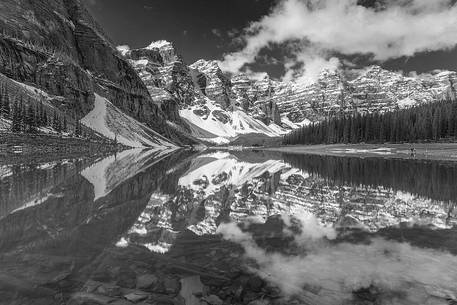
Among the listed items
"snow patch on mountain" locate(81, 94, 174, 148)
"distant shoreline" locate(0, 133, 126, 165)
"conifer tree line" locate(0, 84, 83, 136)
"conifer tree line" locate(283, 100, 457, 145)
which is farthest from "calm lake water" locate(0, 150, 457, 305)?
"snow patch on mountain" locate(81, 94, 174, 148)

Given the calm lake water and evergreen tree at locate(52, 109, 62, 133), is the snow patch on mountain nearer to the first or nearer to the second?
evergreen tree at locate(52, 109, 62, 133)

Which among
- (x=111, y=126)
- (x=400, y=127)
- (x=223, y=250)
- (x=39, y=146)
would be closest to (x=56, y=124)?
(x=39, y=146)

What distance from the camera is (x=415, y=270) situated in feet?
34.0

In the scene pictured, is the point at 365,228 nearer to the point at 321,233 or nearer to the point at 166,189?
the point at 321,233

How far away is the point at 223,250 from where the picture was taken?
39.2 ft

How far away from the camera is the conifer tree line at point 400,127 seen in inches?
5295

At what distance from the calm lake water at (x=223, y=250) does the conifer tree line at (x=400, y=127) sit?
131 metres

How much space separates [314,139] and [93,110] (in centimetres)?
12545

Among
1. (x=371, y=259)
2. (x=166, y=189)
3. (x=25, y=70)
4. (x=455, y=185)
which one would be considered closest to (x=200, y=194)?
(x=166, y=189)

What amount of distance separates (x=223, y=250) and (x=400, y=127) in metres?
152

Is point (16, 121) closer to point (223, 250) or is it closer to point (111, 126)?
point (111, 126)

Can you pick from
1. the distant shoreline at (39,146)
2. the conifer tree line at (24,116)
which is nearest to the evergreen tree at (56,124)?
the conifer tree line at (24,116)

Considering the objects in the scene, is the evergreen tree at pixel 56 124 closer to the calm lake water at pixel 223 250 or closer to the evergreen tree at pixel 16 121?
the evergreen tree at pixel 16 121

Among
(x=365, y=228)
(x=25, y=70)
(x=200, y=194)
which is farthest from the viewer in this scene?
(x=25, y=70)
